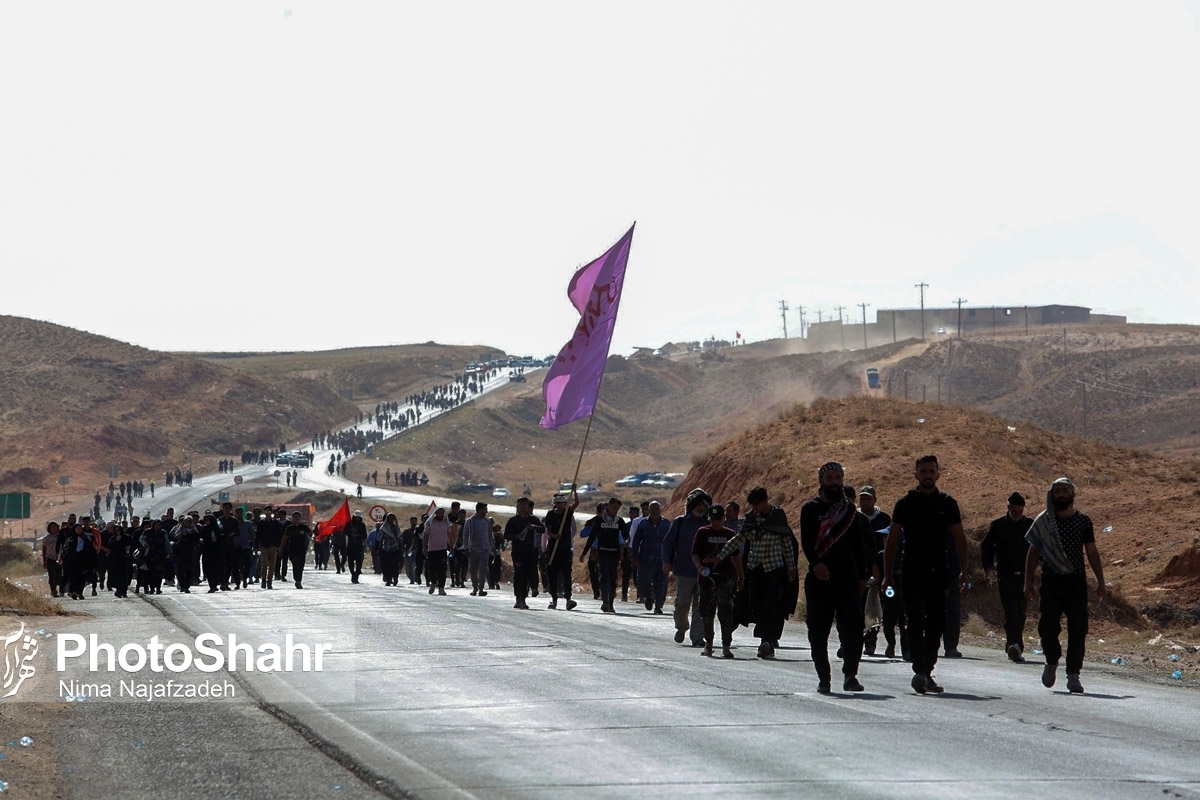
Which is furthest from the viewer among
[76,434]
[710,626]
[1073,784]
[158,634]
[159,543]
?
[76,434]

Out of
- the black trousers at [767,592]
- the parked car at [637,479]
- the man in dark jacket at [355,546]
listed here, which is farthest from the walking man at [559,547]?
the parked car at [637,479]

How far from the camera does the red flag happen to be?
143ft

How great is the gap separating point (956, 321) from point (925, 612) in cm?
17492

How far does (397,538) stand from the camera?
1314 inches

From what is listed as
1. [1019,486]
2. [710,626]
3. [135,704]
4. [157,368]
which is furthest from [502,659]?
[157,368]

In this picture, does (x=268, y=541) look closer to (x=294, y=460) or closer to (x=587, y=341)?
(x=587, y=341)

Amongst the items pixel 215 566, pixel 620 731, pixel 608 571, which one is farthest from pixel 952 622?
pixel 215 566

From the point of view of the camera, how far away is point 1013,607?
53.9 ft

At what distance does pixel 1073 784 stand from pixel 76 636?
44.9 ft

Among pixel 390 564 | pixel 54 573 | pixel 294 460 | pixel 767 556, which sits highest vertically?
pixel 294 460

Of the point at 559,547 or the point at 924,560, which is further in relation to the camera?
the point at 559,547

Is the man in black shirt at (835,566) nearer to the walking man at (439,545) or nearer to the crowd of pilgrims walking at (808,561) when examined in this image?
the crowd of pilgrims walking at (808,561)

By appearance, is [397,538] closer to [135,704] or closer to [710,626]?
[710,626]

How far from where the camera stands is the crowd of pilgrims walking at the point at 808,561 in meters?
12.1
